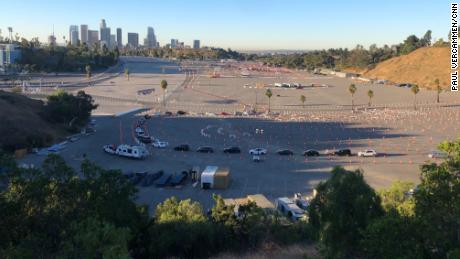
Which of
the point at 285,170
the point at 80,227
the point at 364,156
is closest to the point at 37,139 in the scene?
the point at 285,170

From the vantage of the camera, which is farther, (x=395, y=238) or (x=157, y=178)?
(x=157, y=178)

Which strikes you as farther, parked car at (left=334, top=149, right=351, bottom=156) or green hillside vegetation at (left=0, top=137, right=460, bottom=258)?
parked car at (left=334, top=149, right=351, bottom=156)

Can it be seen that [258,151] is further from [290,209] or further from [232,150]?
[290,209]

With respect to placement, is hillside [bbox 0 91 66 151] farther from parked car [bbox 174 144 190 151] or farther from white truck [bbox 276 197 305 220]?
white truck [bbox 276 197 305 220]

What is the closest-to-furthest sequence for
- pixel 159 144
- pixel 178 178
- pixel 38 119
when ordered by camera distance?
1. pixel 178 178
2. pixel 159 144
3. pixel 38 119

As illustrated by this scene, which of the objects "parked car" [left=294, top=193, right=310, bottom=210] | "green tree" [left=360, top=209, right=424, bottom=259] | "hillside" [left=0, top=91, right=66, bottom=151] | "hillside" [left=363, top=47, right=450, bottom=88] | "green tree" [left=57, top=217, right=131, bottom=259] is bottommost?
"parked car" [left=294, top=193, right=310, bottom=210]

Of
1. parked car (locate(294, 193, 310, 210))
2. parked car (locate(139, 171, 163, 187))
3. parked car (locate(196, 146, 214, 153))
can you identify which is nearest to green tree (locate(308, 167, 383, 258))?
parked car (locate(294, 193, 310, 210))

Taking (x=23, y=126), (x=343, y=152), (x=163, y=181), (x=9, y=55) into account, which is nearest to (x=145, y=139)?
(x=23, y=126)
